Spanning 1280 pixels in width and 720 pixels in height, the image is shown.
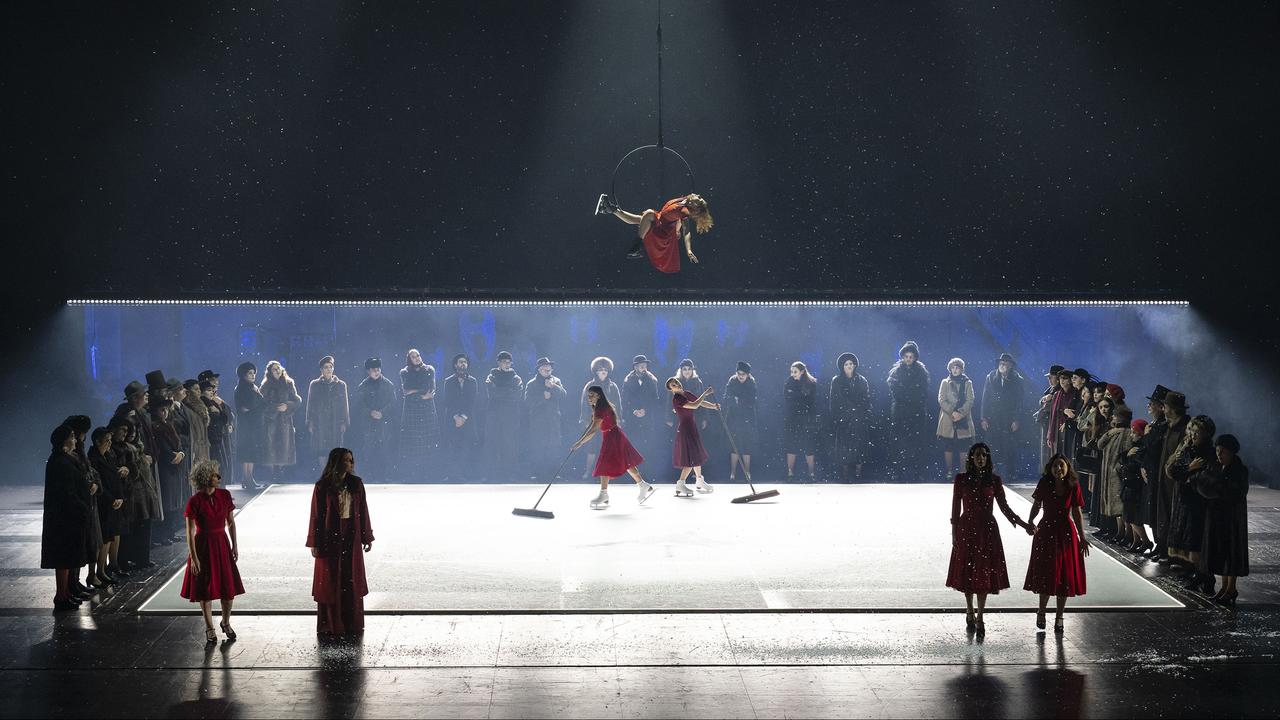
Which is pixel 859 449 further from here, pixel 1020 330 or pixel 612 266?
pixel 612 266

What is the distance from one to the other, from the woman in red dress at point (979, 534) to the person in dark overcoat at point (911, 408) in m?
6.45

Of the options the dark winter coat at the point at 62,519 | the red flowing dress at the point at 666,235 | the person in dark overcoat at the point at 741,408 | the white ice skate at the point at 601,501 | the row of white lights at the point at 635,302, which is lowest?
the white ice skate at the point at 601,501

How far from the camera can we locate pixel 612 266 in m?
13.3

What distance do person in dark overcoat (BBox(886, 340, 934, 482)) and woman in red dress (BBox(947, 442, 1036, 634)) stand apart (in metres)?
6.45

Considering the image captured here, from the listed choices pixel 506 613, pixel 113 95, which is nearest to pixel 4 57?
pixel 113 95

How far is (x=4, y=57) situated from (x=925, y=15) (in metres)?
9.52

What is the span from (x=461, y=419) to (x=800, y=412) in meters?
3.94

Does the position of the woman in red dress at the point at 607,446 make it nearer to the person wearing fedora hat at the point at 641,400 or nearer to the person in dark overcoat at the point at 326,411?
the person wearing fedora hat at the point at 641,400

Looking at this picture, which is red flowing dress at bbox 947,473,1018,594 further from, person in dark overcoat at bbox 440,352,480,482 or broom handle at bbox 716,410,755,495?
person in dark overcoat at bbox 440,352,480,482

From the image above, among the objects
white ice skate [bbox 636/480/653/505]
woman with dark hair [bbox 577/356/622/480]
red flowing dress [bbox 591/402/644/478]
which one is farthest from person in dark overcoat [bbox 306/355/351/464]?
white ice skate [bbox 636/480/653/505]

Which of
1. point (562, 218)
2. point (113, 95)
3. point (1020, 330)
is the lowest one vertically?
point (1020, 330)

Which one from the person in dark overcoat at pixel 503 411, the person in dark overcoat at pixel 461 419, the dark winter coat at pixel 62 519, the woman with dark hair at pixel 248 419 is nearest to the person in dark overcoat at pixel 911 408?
the person in dark overcoat at pixel 503 411

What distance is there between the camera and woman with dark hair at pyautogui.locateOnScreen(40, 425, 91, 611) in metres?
8.70

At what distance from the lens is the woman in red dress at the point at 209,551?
7.82 metres
